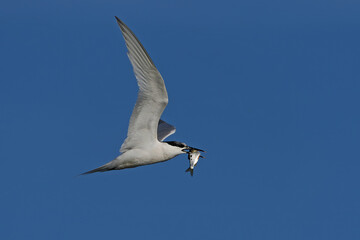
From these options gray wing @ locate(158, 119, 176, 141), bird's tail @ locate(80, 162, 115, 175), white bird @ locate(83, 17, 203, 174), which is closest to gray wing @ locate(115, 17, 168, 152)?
white bird @ locate(83, 17, 203, 174)

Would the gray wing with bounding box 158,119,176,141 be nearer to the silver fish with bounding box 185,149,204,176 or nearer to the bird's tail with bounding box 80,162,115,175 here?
the silver fish with bounding box 185,149,204,176

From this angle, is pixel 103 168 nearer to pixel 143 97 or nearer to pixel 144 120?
pixel 144 120

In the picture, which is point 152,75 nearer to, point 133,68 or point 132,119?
point 133,68

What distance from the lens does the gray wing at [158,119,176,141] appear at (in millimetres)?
12745

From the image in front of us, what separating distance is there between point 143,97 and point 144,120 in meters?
0.64

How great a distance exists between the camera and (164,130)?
13.3 metres

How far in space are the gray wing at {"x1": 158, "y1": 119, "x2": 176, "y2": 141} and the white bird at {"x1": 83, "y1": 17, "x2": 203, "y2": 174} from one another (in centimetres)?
132

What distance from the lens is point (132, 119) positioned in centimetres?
1048

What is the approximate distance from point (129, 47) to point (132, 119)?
1.72 m

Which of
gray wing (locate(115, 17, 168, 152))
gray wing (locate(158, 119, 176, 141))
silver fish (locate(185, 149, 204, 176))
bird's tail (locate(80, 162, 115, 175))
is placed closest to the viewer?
gray wing (locate(115, 17, 168, 152))

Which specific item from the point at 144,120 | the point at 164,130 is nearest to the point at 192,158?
the point at 144,120

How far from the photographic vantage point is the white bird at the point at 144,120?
9477 mm

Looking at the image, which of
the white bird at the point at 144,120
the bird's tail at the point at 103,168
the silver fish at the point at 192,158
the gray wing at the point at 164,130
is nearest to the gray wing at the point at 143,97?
the white bird at the point at 144,120

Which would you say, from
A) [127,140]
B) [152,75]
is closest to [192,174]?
[127,140]
